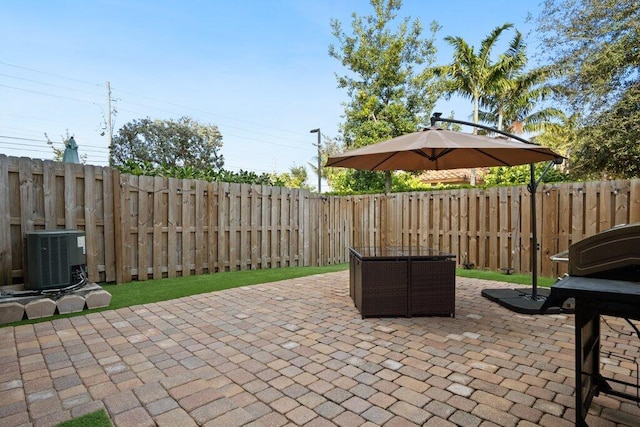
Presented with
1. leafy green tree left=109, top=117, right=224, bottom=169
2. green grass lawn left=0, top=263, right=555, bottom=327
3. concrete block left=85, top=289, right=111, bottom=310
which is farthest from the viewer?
leafy green tree left=109, top=117, right=224, bottom=169

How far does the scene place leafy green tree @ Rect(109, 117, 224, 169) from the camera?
747 inches

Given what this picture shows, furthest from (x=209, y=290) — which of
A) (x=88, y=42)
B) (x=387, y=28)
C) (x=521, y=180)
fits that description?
(x=387, y=28)

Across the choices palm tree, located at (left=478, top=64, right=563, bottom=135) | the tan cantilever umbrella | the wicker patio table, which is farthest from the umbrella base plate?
palm tree, located at (left=478, top=64, right=563, bottom=135)

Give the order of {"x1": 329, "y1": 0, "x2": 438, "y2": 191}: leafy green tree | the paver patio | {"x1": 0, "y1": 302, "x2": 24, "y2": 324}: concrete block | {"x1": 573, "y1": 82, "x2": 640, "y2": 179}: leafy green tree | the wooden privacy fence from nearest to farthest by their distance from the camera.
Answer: the paver patio < {"x1": 0, "y1": 302, "x2": 24, "y2": 324}: concrete block < the wooden privacy fence < {"x1": 573, "y1": 82, "x2": 640, "y2": 179}: leafy green tree < {"x1": 329, "y1": 0, "x2": 438, "y2": 191}: leafy green tree

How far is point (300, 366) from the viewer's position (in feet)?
8.04

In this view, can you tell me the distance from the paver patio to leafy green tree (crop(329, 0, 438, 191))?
11314mm

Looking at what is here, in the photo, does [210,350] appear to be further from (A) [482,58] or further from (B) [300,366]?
(A) [482,58]

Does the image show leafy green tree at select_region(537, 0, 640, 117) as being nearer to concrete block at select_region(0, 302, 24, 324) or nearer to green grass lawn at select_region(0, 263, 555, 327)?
green grass lawn at select_region(0, 263, 555, 327)

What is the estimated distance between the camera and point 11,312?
11.0 feet

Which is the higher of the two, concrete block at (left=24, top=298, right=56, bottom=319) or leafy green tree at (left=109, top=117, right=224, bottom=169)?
leafy green tree at (left=109, top=117, right=224, bottom=169)

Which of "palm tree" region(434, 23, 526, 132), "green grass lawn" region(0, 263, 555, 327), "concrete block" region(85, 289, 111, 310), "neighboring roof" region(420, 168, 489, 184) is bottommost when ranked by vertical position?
"green grass lawn" region(0, 263, 555, 327)

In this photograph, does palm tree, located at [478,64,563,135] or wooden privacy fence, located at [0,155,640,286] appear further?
palm tree, located at [478,64,563,135]

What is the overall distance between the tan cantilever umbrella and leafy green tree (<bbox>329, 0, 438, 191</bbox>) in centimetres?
946

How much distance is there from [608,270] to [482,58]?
18.9m
